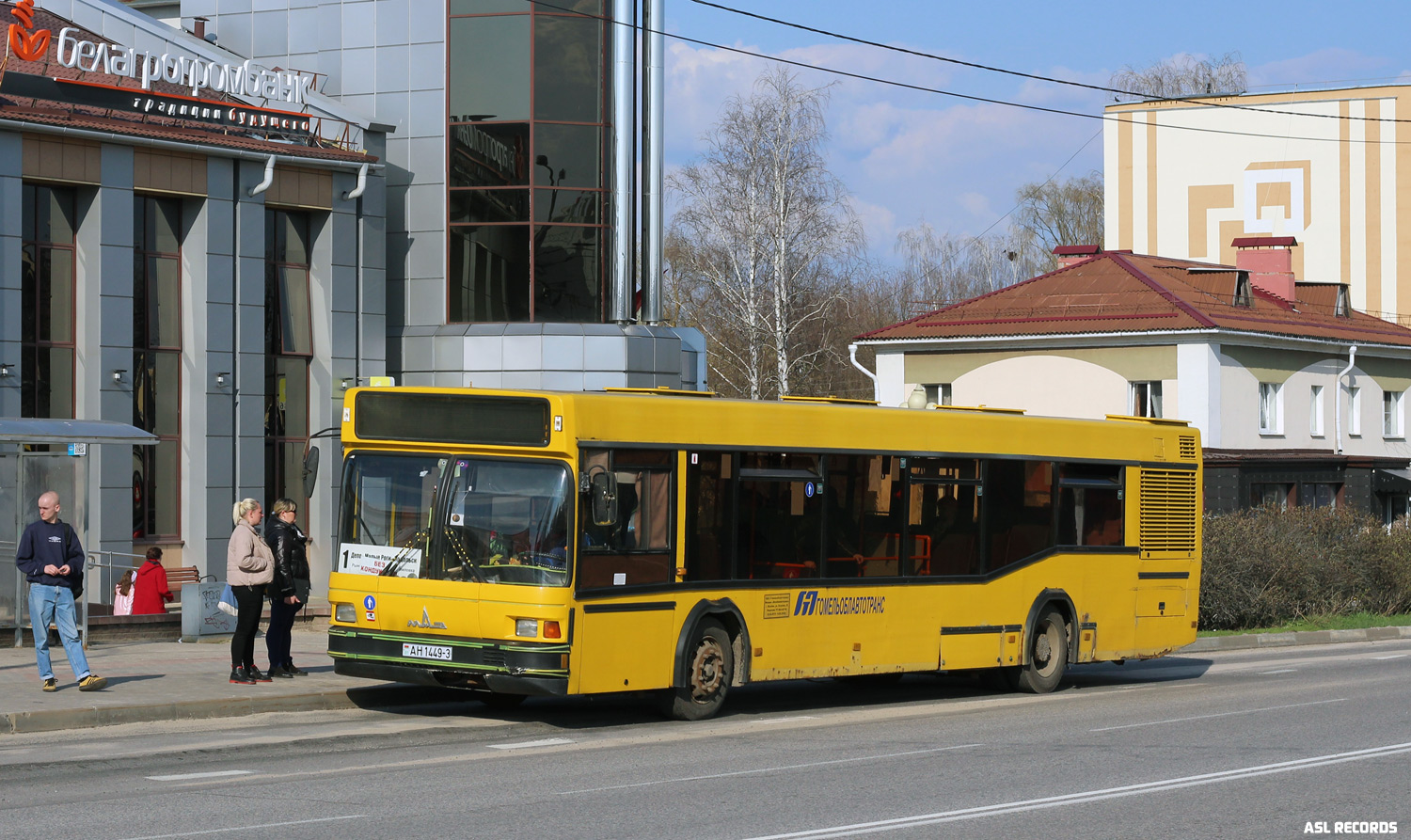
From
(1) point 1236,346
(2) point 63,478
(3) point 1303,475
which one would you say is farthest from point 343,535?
(3) point 1303,475

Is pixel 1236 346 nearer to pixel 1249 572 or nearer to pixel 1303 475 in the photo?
pixel 1303 475

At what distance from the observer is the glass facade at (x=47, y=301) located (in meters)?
24.1

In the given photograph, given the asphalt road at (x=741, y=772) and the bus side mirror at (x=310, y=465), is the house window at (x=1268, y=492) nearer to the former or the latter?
the asphalt road at (x=741, y=772)

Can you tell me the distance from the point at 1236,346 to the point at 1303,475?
434 cm

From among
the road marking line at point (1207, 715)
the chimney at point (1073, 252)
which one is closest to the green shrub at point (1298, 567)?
the road marking line at point (1207, 715)

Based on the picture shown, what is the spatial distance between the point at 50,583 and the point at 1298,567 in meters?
21.5

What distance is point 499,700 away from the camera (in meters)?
14.3

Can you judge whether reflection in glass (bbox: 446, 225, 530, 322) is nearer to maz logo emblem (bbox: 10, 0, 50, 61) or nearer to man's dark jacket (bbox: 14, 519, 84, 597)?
maz logo emblem (bbox: 10, 0, 50, 61)

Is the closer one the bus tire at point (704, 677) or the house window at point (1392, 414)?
the bus tire at point (704, 677)

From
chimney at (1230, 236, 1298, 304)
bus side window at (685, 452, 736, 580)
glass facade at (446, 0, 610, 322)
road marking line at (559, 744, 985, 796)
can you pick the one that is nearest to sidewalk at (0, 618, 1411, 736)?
bus side window at (685, 452, 736, 580)

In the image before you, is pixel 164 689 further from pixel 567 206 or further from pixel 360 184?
pixel 567 206

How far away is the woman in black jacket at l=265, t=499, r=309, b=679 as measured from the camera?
14.4m

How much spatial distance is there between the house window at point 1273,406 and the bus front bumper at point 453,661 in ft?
101

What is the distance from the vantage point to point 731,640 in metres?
13.6
